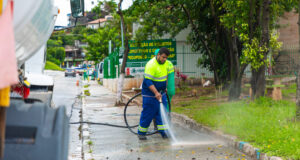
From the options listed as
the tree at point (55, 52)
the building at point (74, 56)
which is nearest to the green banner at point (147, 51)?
the tree at point (55, 52)

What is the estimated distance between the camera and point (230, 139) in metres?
7.30

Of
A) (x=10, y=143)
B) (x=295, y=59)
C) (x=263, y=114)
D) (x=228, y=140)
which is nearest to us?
(x=10, y=143)

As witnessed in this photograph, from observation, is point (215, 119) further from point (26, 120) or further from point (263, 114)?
point (26, 120)

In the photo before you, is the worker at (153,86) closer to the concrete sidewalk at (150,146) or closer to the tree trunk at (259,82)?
the concrete sidewalk at (150,146)

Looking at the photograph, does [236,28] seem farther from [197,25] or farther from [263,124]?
[197,25]

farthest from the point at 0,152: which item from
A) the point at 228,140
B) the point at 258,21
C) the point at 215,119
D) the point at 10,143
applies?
the point at 258,21

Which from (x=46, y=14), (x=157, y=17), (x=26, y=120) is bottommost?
(x=26, y=120)

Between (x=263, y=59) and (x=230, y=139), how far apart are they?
14.4 feet

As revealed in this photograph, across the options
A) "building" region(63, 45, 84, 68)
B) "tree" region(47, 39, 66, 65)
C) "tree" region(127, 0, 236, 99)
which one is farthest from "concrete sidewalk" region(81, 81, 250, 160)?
"building" region(63, 45, 84, 68)

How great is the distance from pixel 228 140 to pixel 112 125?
3.35 metres

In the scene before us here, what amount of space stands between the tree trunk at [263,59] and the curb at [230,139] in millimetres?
2563

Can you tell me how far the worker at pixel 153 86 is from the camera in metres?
7.73

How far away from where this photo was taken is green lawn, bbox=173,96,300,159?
237 inches

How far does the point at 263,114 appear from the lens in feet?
29.7
